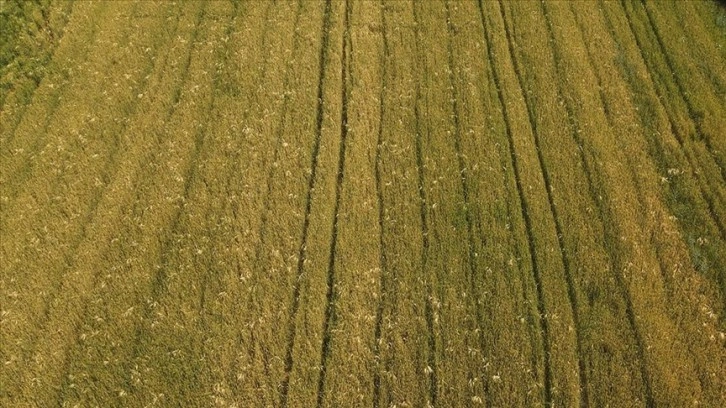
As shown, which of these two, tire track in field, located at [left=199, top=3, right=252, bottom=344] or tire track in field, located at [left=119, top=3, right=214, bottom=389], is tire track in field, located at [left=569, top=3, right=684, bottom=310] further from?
tire track in field, located at [left=119, top=3, right=214, bottom=389]

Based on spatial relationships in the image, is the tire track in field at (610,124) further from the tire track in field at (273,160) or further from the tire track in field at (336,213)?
the tire track in field at (273,160)

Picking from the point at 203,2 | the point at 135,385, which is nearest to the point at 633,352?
the point at 135,385

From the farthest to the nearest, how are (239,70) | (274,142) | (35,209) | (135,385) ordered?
(239,70)
(274,142)
(35,209)
(135,385)

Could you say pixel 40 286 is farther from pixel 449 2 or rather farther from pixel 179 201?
pixel 449 2

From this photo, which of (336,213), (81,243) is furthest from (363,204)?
(81,243)

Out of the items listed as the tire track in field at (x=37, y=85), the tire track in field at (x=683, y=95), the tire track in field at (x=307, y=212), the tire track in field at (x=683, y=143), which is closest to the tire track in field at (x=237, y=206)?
the tire track in field at (x=307, y=212)

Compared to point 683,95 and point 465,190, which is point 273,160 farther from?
point 683,95

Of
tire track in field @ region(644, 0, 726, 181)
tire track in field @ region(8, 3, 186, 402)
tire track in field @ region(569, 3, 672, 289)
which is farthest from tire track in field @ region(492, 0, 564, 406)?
tire track in field @ region(8, 3, 186, 402)
